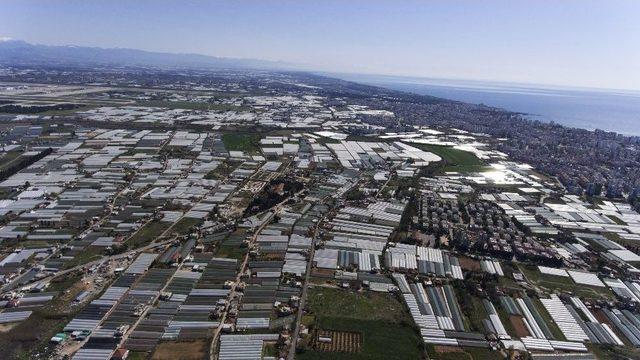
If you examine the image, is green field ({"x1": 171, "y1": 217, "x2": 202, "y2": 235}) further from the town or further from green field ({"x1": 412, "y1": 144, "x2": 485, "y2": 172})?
green field ({"x1": 412, "y1": 144, "x2": 485, "y2": 172})

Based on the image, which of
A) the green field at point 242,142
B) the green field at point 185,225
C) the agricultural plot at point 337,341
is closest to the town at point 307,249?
the agricultural plot at point 337,341

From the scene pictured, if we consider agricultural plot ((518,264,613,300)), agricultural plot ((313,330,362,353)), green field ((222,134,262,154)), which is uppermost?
green field ((222,134,262,154))

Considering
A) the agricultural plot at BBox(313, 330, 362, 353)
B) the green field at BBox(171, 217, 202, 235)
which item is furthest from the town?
the green field at BBox(171, 217, 202, 235)

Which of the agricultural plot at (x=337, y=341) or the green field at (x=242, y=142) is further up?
the green field at (x=242, y=142)

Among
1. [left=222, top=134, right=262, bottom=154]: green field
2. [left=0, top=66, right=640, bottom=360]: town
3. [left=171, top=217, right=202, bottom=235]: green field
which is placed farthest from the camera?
[left=222, top=134, right=262, bottom=154]: green field

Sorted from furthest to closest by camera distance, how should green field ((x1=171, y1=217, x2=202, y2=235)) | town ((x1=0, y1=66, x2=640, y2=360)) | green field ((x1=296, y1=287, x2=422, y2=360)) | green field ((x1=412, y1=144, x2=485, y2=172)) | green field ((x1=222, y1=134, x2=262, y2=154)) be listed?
green field ((x1=222, y1=134, x2=262, y2=154)) → green field ((x1=412, y1=144, x2=485, y2=172)) → green field ((x1=171, y1=217, x2=202, y2=235)) → town ((x1=0, y1=66, x2=640, y2=360)) → green field ((x1=296, y1=287, x2=422, y2=360))

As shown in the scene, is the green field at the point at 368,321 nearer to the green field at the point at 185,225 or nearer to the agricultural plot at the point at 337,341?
the agricultural plot at the point at 337,341

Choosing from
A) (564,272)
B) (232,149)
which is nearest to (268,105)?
(232,149)

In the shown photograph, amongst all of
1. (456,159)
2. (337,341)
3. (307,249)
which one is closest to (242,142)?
(456,159)
